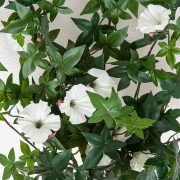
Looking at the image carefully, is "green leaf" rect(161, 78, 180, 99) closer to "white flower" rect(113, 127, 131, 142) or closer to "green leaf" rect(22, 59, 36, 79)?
"white flower" rect(113, 127, 131, 142)

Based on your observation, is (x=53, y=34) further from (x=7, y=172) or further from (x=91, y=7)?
(x=7, y=172)

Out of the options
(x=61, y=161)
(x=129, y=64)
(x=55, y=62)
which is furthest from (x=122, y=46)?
(x=61, y=161)

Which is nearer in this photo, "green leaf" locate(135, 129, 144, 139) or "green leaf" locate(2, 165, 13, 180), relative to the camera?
"green leaf" locate(135, 129, 144, 139)

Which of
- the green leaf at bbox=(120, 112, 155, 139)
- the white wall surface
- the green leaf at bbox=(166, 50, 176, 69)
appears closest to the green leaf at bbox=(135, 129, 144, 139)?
the green leaf at bbox=(120, 112, 155, 139)

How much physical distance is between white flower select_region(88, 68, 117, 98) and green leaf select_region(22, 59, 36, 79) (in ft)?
0.45

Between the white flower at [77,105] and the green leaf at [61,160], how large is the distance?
89 millimetres

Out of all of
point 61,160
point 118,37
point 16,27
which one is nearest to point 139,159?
point 61,160

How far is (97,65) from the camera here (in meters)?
1.00

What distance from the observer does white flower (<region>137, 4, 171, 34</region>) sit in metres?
0.95

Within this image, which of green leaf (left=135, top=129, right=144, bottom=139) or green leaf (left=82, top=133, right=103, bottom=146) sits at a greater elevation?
green leaf (left=135, top=129, right=144, bottom=139)

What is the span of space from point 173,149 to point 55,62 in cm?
37

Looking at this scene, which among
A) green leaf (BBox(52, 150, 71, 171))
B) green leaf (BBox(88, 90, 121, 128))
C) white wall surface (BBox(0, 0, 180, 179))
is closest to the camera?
green leaf (BBox(88, 90, 121, 128))

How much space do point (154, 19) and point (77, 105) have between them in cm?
28

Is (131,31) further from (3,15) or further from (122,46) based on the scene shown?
(3,15)
